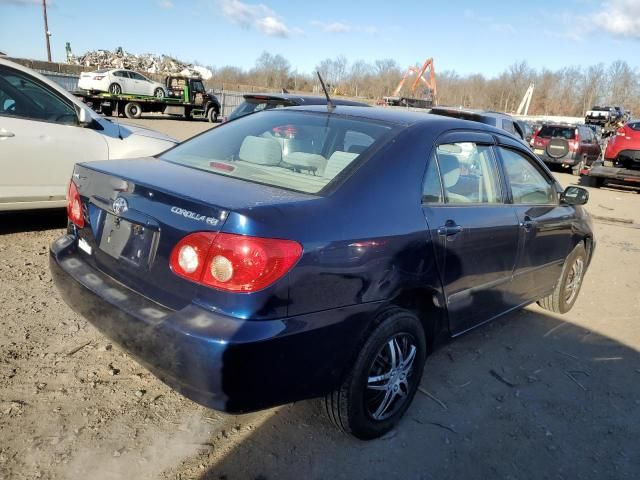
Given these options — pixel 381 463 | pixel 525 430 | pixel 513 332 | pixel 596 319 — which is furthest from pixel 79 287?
pixel 596 319

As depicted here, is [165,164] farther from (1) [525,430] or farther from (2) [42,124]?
(2) [42,124]

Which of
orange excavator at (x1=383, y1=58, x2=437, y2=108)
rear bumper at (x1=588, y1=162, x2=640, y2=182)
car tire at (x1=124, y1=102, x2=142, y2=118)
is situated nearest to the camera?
rear bumper at (x1=588, y1=162, x2=640, y2=182)

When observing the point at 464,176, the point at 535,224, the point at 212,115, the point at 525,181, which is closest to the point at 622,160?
the point at 525,181

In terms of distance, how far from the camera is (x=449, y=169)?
3055 millimetres

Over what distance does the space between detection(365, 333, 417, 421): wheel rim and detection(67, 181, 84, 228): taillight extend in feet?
5.66

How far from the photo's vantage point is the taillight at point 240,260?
2061mm

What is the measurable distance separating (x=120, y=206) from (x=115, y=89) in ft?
86.2

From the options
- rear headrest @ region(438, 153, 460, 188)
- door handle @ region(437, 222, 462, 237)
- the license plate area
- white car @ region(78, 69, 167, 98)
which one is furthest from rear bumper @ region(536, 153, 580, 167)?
white car @ region(78, 69, 167, 98)

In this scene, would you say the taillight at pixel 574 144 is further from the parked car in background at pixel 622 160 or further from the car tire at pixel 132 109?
the car tire at pixel 132 109

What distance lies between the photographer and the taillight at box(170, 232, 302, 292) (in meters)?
2.06

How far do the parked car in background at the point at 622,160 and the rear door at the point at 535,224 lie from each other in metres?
10.3

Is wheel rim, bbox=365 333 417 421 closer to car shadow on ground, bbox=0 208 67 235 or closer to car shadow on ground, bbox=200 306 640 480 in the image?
car shadow on ground, bbox=200 306 640 480

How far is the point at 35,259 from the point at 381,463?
3.72 meters

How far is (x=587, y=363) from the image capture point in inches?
152
